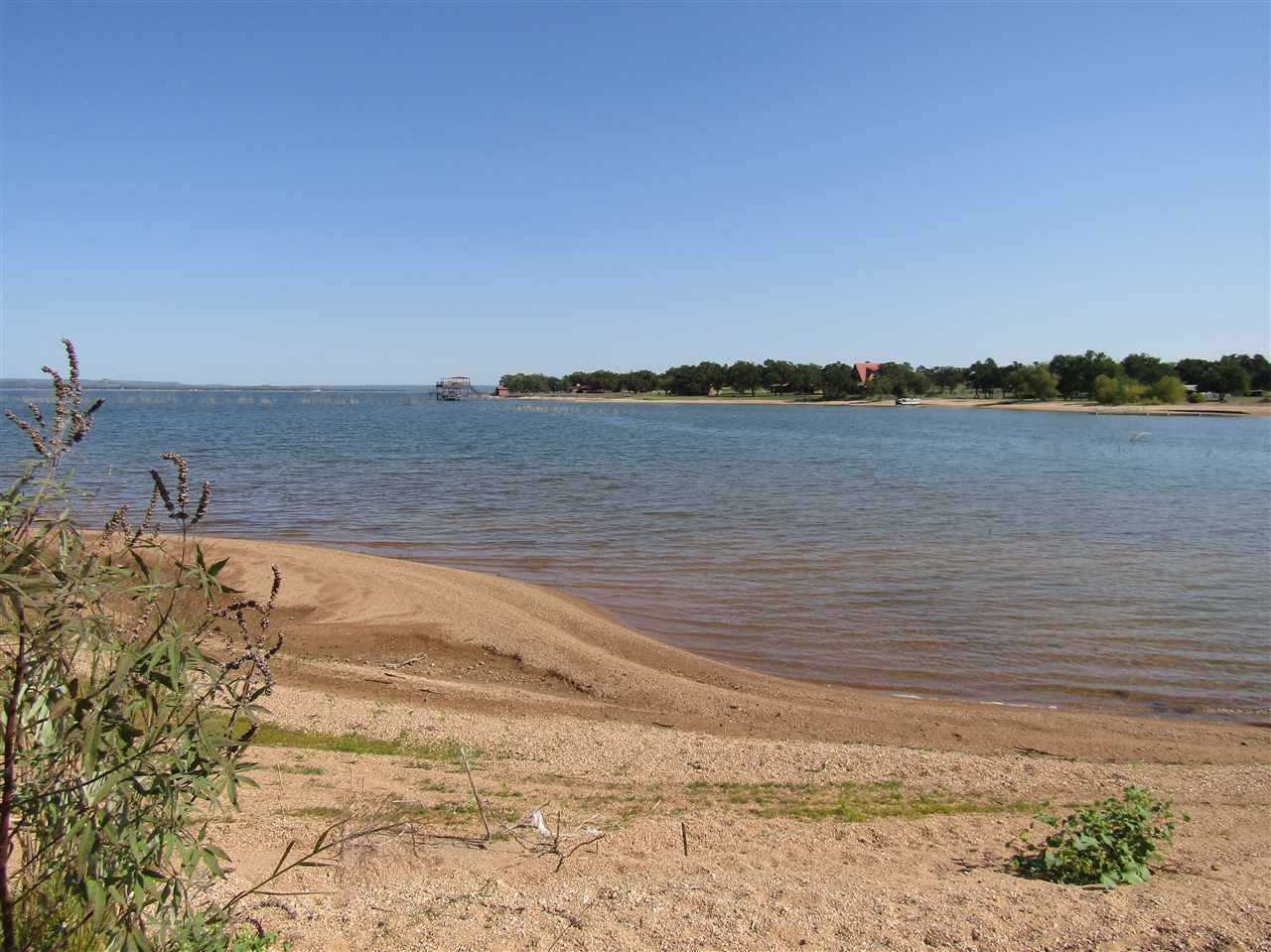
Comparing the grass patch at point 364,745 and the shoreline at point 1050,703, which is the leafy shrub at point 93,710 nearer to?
the grass patch at point 364,745

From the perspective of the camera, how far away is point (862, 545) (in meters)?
21.6

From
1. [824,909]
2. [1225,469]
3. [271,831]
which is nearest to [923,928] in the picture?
[824,909]

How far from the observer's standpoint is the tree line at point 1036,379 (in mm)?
135875

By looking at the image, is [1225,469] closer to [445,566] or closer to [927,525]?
[927,525]

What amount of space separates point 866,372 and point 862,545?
179 meters

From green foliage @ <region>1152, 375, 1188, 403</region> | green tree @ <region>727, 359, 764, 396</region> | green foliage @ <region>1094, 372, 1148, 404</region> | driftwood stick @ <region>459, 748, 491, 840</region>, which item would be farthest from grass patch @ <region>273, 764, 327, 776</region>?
green tree @ <region>727, 359, 764, 396</region>

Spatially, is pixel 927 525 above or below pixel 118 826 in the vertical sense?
below

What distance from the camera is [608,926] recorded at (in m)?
4.25

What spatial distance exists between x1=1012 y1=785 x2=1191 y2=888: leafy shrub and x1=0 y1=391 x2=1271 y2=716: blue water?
18.2ft

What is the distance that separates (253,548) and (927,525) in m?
18.4

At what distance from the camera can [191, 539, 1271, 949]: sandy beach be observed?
14.4ft

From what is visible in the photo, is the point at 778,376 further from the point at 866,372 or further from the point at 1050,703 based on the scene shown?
the point at 1050,703

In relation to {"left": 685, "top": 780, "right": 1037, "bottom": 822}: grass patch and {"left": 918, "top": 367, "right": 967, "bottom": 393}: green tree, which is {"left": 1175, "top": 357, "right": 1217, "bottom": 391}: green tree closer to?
{"left": 918, "top": 367, "right": 967, "bottom": 393}: green tree

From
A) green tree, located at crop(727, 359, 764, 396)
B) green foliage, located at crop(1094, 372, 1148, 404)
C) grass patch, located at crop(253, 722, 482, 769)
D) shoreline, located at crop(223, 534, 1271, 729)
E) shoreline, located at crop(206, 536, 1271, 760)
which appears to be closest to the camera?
grass patch, located at crop(253, 722, 482, 769)
